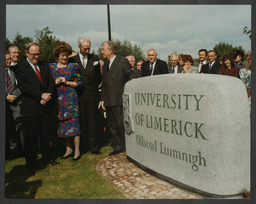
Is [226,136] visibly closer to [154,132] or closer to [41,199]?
[154,132]

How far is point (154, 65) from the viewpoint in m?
4.39

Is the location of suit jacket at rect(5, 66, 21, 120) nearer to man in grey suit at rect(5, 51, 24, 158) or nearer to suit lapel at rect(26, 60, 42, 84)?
man in grey suit at rect(5, 51, 24, 158)

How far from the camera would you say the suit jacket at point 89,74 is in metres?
4.50

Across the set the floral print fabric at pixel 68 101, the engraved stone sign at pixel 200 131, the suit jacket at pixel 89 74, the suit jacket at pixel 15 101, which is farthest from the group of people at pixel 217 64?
the suit jacket at pixel 15 101

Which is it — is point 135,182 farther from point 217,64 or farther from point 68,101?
point 217,64

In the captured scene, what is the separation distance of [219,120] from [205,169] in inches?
24.1

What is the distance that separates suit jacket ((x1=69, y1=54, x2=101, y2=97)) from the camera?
450 centimetres

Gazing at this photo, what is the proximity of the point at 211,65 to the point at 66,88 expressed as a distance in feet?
8.17

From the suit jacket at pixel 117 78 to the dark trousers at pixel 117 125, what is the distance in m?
0.15

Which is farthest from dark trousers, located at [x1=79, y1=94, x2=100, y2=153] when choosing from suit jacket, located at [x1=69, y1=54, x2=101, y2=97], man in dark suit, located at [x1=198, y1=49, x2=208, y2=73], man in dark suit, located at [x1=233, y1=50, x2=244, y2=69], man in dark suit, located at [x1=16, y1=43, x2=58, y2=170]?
man in dark suit, located at [x1=233, y1=50, x2=244, y2=69]

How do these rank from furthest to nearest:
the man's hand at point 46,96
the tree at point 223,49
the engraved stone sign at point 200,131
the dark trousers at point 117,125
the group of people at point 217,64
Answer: the dark trousers at point 117,125
the man's hand at point 46,96
the tree at point 223,49
the group of people at point 217,64
the engraved stone sign at point 200,131

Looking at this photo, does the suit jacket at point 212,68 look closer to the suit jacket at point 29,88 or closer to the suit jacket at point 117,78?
the suit jacket at point 117,78

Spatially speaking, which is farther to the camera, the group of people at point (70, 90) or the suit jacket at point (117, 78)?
the suit jacket at point (117, 78)

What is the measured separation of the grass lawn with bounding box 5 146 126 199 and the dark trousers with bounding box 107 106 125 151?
627mm
